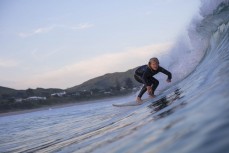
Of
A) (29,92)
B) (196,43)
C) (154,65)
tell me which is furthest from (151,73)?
(29,92)

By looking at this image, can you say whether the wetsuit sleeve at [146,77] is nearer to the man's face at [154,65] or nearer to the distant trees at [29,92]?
the man's face at [154,65]

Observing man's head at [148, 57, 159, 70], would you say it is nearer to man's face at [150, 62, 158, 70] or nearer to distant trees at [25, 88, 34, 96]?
man's face at [150, 62, 158, 70]

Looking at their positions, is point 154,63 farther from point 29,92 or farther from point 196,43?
point 29,92

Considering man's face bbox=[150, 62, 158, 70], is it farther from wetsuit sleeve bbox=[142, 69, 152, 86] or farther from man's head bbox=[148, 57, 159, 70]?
wetsuit sleeve bbox=[142, 69, 152, 86]

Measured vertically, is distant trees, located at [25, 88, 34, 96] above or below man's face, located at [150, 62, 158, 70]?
above

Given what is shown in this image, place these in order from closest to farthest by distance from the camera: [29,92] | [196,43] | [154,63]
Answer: [154,63] < [196,43] < [29,92]

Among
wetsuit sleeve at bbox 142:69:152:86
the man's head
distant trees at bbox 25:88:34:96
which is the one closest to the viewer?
the man's head

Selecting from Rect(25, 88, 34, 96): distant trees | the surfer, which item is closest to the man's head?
the surfer

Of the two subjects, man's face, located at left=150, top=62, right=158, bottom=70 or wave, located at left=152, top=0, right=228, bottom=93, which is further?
wave, located at left=152, top=0, right=228, bottom=93

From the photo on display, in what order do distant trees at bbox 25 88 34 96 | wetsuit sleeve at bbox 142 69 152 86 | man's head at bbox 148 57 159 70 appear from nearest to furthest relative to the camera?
man's head at bbox 148 57 159 70, wetsuit sleeve at bbox 142 69 152 86, distant trees at bbox 25 88 34 96

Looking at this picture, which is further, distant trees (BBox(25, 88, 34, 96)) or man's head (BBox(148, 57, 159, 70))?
distant trees (BBox(25, 88, 34, 96))

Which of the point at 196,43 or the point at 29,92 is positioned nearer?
the point at 196,43

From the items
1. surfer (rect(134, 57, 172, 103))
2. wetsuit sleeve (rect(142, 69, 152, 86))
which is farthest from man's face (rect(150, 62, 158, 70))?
wetsuit sleeve (rect(142, 69, 152, 86))

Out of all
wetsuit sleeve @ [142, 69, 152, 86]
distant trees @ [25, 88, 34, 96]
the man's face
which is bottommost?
wetsuit sleeve @ [142, 69, 152, 86]
